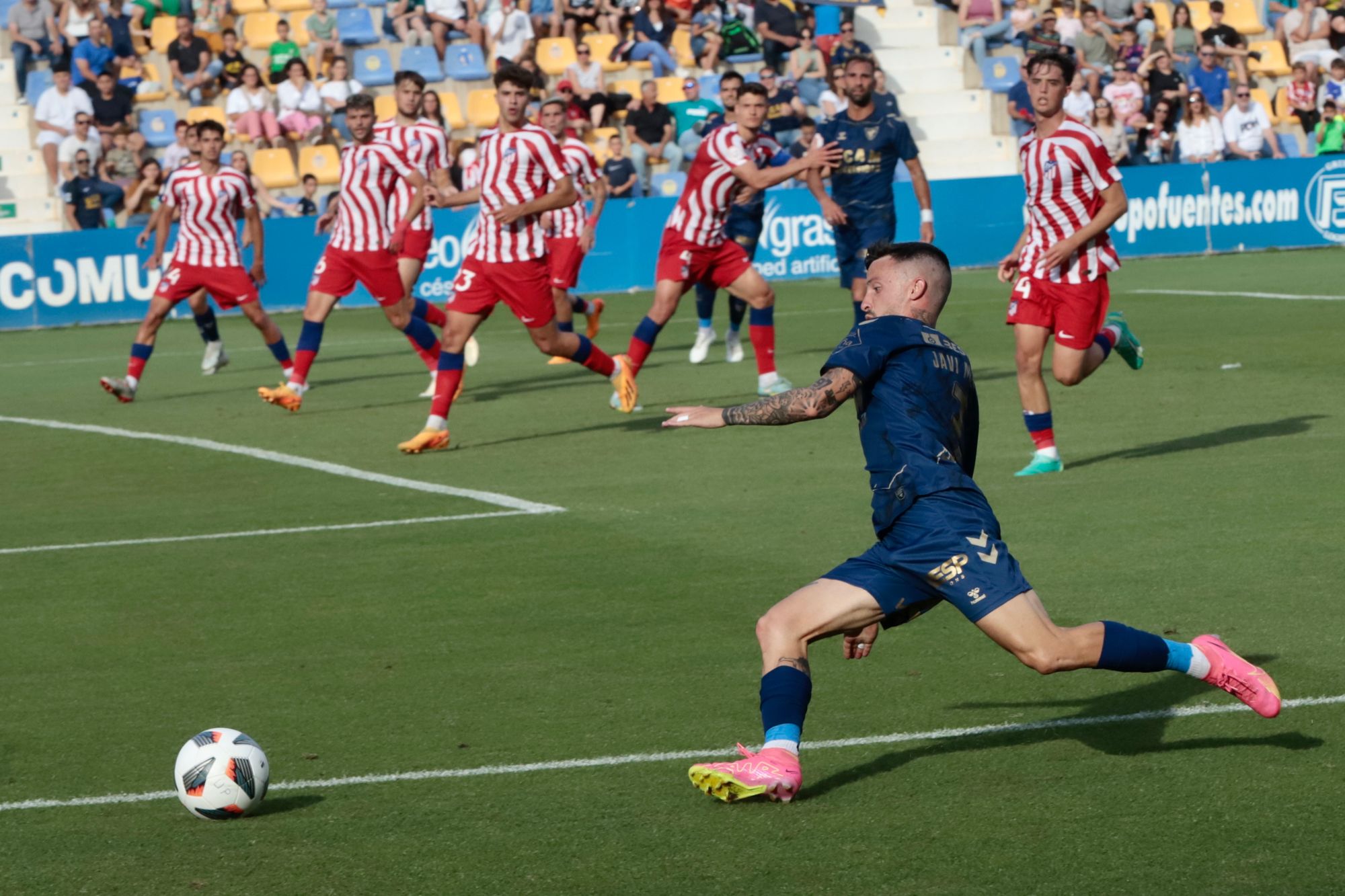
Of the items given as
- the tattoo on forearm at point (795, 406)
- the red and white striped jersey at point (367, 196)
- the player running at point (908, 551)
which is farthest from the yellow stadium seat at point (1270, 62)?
the tattoo on forearm at point (795, 406)

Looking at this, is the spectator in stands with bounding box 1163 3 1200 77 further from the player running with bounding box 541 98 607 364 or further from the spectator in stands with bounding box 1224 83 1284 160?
the player running with bounding box 541 98 607 364

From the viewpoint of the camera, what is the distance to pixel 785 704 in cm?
509

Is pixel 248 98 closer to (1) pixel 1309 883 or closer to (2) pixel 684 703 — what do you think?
(2) pixel 684 703

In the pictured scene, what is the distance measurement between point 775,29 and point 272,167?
27.5 ft

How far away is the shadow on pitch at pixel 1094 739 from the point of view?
213 inches

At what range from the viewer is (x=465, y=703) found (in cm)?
629

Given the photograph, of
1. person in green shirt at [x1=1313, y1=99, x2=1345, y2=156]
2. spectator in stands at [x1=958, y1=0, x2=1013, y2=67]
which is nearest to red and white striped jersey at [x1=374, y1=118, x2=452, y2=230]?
person in green shirt at [x1=1313, y1=99, x2=1345, y2=156]

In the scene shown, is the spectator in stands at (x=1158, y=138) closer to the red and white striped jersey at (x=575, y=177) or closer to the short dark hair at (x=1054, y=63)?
the red and white striped jersey at (x=575, y=177)

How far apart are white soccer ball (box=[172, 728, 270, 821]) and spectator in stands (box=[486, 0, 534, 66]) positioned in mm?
25197

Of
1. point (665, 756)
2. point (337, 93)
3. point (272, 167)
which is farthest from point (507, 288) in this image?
point (337, 93)

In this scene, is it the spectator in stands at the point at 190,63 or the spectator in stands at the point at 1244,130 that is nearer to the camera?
the spectator in stands at the point at 190,63

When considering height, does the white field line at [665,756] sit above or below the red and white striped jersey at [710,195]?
below

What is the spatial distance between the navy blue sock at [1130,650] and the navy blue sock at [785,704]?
0.83m

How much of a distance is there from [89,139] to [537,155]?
1587 cm
